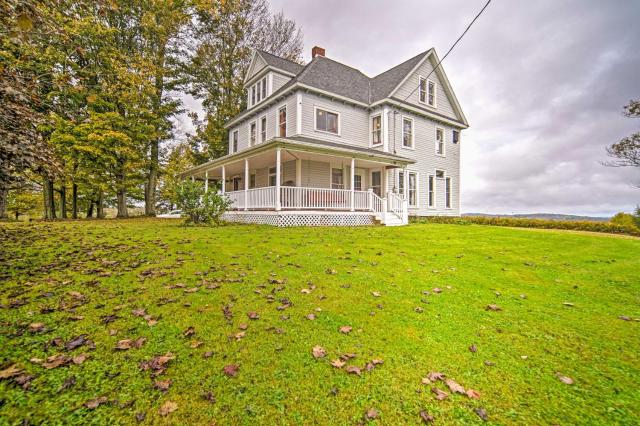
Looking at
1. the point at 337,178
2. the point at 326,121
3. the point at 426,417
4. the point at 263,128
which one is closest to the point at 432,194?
the point at 337,178

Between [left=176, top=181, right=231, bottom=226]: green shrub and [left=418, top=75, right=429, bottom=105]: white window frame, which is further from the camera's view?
[left=418, top=75, right=429, bottom=105]: white window frame

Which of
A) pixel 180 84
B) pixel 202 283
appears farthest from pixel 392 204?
pixel 180 84

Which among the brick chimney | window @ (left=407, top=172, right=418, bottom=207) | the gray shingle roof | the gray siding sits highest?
the brick chimney

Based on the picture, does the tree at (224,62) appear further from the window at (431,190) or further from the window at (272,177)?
the window at (431,190)

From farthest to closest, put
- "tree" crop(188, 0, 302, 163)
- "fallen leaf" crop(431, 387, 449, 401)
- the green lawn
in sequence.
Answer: "tree" crop(188, 0, 302, 163) < "fallen leaf" crop(431, 387, 449, 401) < the green lawn

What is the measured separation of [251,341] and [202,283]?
78.3 inches

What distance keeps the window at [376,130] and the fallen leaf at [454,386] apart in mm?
16756

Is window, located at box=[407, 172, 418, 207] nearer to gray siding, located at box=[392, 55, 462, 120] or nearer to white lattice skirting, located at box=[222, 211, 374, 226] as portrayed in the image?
gray siding, located at box=[392, 55, 462, 120]

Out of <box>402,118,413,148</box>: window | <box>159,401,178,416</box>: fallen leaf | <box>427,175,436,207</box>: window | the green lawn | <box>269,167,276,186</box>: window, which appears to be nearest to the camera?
<box>159,401,178,416</box>: fallen leaf

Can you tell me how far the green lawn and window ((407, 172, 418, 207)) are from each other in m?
13.1

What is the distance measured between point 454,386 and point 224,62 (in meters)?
28.3

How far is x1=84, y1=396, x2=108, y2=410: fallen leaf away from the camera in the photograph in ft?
6.79

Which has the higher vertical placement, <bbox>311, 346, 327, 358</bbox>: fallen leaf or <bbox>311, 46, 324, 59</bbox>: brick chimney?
<bbox>311, 46, 324, 59</bbox>: brick chimney

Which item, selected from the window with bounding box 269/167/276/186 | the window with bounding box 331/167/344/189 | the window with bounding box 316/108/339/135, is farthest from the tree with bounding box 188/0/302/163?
the window with bounding box 331/167/344/189
